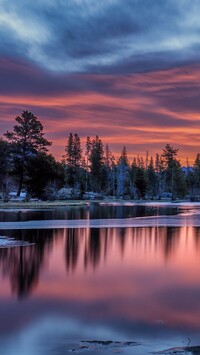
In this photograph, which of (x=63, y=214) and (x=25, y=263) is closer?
(x=25, y=263)

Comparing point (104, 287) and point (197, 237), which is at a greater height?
point (197, 237)

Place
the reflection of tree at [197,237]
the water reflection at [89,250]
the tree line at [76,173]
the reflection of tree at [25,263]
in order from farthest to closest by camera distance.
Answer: the tree line at [76,173], the reflection of tree at [197,237], the water reflection at [89,250], the reflection of tree at [25,263]

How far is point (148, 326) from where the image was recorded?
11555 mm

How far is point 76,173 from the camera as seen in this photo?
14200 centimetres

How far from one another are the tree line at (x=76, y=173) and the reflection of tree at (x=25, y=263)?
53.0 meters

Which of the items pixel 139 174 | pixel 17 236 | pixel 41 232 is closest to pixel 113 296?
pixel 17 236

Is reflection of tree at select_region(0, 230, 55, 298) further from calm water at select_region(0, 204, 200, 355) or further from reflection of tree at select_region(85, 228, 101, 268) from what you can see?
reflection of tree at select_region(85, 228, 101, 268)

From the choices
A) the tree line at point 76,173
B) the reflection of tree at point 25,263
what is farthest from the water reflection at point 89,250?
the tree line at point 76,173

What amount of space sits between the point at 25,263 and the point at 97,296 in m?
6.09

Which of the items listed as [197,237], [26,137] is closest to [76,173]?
[26,137]

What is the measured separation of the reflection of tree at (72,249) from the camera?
821 inches

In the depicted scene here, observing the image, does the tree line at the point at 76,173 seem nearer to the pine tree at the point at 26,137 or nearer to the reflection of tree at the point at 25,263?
the pine tree at the point at 26,137

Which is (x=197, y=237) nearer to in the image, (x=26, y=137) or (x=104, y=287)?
(x=104, y=287)

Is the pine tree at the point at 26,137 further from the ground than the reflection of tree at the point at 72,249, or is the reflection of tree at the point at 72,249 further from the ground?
the pine tree at the point at 26,137
